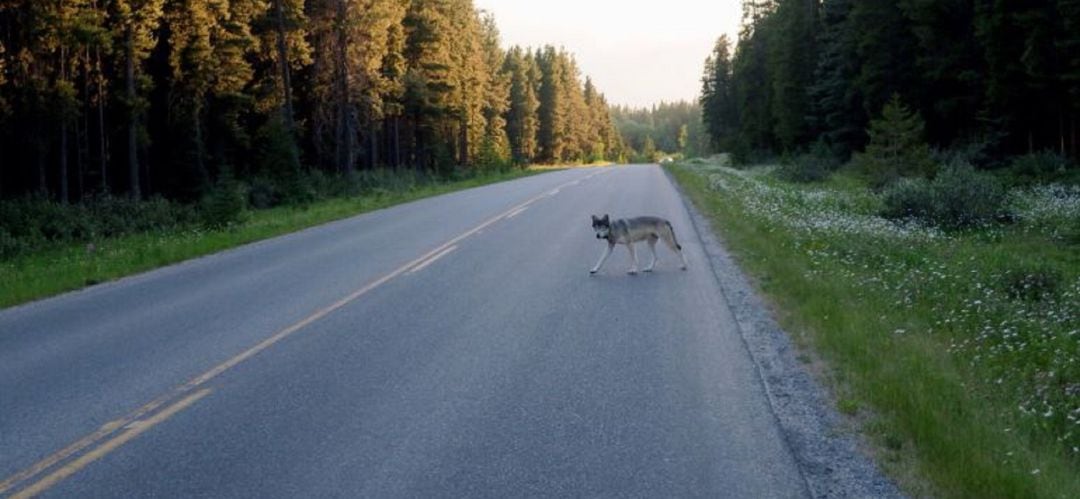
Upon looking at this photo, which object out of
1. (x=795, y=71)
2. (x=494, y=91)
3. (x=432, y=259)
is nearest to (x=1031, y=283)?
(x=432, y=259)

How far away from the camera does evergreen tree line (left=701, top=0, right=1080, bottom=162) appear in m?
27.1

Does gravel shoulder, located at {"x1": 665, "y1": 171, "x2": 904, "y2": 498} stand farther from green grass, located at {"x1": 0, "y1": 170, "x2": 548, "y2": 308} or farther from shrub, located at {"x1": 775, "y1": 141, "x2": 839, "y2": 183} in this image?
shrub, located at {"x1": 775, "y1": 141, "x2": 839, "y2": 183}

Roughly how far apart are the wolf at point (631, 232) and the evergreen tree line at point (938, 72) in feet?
52.9

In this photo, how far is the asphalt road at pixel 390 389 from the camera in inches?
208

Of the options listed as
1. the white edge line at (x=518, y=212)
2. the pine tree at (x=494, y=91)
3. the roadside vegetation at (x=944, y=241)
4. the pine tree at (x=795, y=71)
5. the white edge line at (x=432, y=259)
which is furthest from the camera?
the pine tree at (x=494, y=91)

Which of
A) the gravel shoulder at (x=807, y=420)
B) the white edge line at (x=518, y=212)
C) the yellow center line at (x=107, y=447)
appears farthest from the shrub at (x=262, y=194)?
the yellow center line at (x=107, y=447)

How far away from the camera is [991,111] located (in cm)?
3077

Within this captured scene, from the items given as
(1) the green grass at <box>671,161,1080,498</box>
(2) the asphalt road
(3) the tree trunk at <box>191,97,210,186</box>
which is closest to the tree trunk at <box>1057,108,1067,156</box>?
(1) the green grass at <box>671,161,1080,498</box>

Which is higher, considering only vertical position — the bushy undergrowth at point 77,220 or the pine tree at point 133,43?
the pine tree at point 133,43

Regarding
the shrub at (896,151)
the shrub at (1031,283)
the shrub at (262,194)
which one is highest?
the shrub at (896,151)

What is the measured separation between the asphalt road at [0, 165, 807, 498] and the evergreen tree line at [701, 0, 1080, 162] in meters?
19.5

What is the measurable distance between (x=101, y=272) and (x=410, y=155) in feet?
174

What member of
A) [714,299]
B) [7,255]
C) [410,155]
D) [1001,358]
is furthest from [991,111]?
[410,155]

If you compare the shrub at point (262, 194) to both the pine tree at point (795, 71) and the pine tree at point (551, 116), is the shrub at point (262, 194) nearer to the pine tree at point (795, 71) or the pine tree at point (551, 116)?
the pine tree at point (795, 71)
